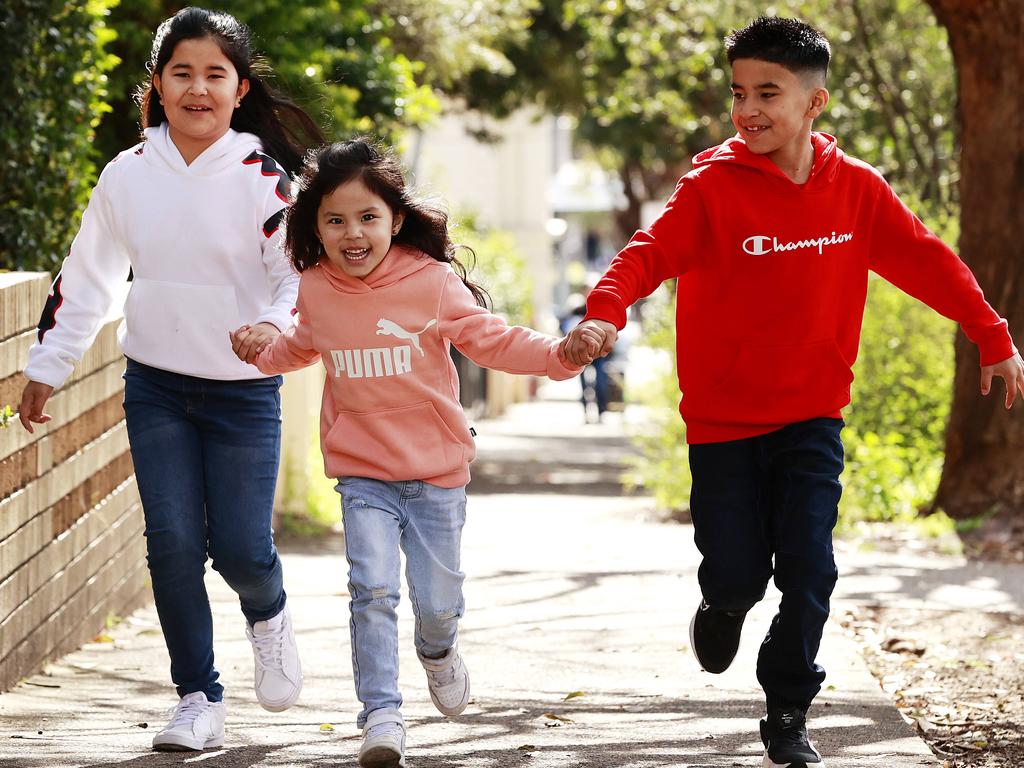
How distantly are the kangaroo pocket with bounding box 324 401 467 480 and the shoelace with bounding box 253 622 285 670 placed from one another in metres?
0.66

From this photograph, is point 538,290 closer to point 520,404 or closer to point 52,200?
point 520,404

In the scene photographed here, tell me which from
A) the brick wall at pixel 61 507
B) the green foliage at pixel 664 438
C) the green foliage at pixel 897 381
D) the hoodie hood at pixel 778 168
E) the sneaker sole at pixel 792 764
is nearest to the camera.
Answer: the sneaker sole at pixel 792 764

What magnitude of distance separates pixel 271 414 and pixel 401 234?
0.64m

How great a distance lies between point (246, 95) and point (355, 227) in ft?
2.64

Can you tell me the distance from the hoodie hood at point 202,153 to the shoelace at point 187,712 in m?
1.42

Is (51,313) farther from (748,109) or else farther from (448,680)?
(748,109)

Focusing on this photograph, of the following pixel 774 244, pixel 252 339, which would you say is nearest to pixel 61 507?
pixel 252 339

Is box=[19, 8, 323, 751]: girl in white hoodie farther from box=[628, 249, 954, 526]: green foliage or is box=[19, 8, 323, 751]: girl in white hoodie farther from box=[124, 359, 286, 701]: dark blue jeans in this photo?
box=[628, 249, 954, 526]: green foliage

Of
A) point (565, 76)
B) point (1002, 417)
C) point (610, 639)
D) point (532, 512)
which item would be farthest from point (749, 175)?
point (565, 76)

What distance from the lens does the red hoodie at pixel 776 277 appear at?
14.1ft

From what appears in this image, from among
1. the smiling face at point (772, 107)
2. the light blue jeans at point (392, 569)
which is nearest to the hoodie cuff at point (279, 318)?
the light blue jeans at point (392, 569)

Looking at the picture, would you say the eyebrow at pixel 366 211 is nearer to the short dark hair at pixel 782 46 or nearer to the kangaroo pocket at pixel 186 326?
the kangaroo pocket at pixel 186 326

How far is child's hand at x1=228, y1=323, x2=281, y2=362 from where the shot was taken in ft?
13.7

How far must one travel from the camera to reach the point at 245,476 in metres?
4.46
